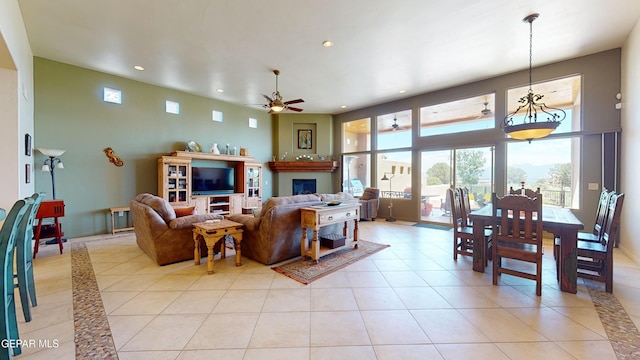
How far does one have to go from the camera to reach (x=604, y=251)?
2.71 meters

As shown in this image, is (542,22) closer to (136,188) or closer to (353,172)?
(353,172)

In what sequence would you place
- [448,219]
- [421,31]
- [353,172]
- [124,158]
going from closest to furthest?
[421,31] → [124,158] → [448,219] → [353,172]

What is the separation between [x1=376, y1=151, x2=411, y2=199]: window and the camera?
7.23 metres

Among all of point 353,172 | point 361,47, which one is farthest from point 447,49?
point 353,172

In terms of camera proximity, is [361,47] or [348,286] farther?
[361,47]

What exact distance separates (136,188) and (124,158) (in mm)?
743

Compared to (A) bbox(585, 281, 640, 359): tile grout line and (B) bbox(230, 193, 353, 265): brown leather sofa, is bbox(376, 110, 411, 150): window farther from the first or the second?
(A) bbox(585, 281, 640, 359): tile grout line

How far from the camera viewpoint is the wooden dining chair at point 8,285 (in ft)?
4.99

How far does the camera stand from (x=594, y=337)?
1.96m

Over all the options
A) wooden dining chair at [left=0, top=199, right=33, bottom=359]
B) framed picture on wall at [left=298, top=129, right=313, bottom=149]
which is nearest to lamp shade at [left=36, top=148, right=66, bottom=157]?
wooden dining chair at [left=0, top=199, right=33, bottom=359]

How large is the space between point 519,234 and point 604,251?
88 cm

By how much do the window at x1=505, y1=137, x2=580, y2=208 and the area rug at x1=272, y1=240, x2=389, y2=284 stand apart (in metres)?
3.74

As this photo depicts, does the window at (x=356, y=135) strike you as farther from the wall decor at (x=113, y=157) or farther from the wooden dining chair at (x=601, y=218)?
the wall decor at (x=113, y=157)

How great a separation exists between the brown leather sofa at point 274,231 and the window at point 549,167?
16.0 feet
